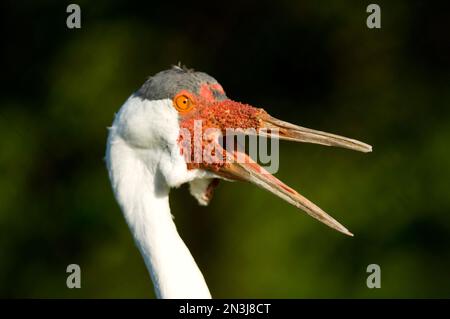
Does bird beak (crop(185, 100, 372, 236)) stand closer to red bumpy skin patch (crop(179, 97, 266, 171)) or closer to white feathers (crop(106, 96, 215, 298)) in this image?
red bumpy skin patch (crop(179, 97, 266, 171))

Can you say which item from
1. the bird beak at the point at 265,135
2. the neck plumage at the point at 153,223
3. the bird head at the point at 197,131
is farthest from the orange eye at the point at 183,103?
the neck plumage at the point at 153,223

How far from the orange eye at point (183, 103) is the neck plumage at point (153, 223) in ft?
1.07

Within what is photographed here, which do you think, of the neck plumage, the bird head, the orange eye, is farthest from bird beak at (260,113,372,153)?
the neck plumage

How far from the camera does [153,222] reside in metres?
3.75

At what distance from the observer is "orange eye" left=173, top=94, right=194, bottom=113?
3844mm

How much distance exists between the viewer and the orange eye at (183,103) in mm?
3844

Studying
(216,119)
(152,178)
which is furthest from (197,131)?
(152,178)

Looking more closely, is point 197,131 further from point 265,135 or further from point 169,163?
point 265,135

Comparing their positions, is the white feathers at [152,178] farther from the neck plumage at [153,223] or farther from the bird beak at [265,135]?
the bird beak at [265,135]

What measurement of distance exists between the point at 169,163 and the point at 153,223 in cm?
31

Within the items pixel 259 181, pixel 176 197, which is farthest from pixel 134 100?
pixel 176 197

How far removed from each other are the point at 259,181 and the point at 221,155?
238mm

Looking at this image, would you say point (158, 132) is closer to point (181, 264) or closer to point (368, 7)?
point (181, 264)

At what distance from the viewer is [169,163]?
12.4 feet
